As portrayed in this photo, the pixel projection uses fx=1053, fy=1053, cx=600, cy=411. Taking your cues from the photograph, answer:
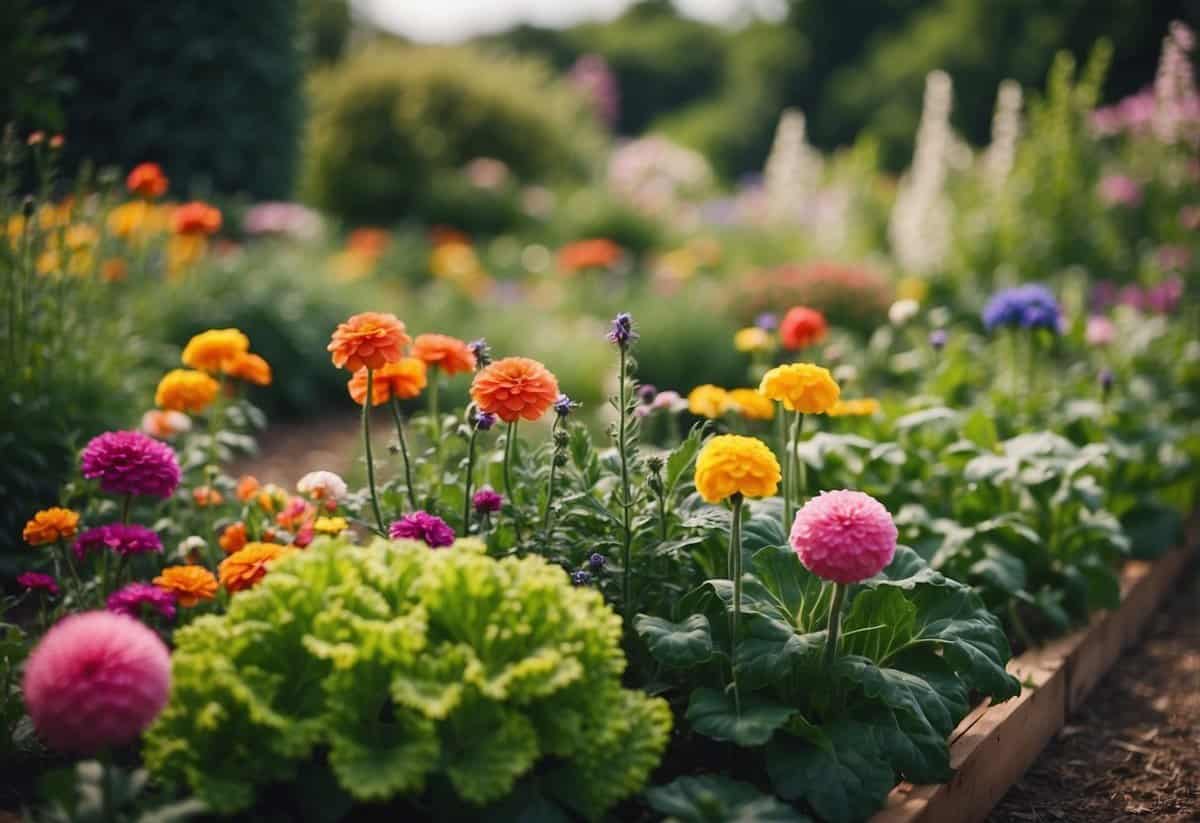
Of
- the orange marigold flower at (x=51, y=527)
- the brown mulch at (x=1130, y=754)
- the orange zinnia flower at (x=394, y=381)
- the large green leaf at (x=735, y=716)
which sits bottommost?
the brown mulch at (x=1130, y=754)

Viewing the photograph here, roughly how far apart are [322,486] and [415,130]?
29.3ft

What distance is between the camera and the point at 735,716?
1.88 metres

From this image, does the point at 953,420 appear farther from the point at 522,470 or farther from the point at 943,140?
the point at 943,140

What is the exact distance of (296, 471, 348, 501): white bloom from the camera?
2234 millimetres

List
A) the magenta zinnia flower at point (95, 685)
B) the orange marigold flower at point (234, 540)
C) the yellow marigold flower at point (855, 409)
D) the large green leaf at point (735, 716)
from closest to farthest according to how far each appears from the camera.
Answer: the magenta zinnia flower at point (95, 685), the large green leaf at point (735, 716), the orange marigold flower at point (234, 540), the yellow marigold flower at point (855, 409)

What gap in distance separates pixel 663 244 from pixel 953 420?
5.61 meters

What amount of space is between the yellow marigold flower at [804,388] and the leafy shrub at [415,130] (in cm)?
835

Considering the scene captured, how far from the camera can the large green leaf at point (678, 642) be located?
6.06 ft

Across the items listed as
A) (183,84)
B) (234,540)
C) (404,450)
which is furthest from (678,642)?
(183,84)

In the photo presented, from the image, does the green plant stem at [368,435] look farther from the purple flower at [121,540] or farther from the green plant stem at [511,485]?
the purple flower at [121,540]

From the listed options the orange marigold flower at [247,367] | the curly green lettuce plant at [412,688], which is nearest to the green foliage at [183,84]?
the orange marigold flower at [247,367]

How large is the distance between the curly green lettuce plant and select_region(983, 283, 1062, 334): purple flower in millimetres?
1863

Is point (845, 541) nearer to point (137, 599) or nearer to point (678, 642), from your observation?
point (678, 642)

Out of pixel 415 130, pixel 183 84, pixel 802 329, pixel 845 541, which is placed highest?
pixel 415 130
